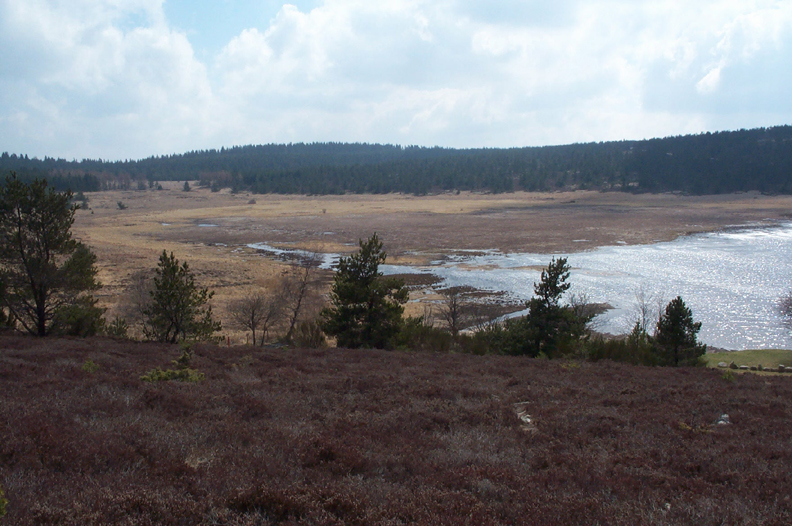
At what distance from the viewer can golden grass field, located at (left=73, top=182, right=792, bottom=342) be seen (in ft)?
151

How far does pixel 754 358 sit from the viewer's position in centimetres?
2206

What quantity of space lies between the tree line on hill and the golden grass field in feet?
36.4

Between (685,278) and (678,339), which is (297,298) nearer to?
(678,339)

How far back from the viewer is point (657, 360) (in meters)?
20.4

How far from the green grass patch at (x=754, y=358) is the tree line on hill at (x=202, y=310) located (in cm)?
220

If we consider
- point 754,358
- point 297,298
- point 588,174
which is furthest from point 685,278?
point 588,174

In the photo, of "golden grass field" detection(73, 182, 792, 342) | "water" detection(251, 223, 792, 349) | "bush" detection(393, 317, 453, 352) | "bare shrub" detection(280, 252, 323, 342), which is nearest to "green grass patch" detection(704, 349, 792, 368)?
"water" detection(251, 223, 792, 349)

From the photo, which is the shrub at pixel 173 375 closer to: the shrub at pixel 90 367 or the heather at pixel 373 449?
the heather at pixel 373 449

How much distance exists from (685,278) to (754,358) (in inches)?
749

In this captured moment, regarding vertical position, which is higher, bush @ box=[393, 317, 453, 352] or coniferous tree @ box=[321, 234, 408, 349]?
coniferous tree @ box=[321, 234, 408, 349]

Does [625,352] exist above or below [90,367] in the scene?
below

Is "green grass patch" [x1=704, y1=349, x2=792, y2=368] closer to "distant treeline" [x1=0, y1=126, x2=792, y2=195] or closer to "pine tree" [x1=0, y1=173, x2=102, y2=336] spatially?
"pine tree" [x1=0, y1=173, x2=102, y2=336]

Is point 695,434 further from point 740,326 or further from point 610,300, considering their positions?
point 610,300

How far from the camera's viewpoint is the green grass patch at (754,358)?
69.6 feet
